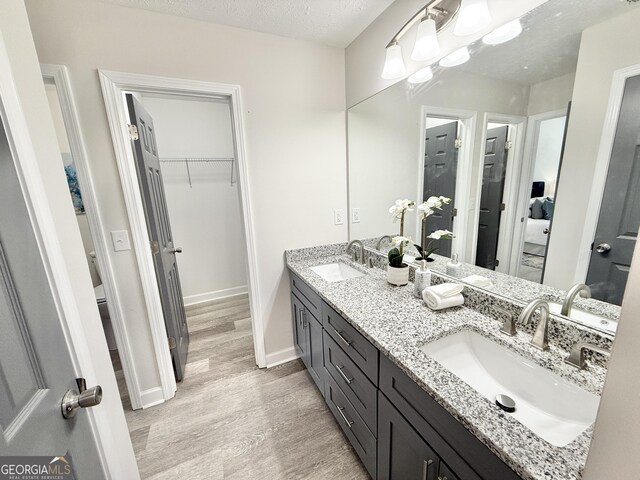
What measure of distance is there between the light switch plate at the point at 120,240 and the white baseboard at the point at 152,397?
101cm

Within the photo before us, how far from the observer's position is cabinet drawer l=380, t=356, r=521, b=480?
0.64 m

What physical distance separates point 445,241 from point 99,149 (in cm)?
203

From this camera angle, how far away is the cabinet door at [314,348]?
1649mm

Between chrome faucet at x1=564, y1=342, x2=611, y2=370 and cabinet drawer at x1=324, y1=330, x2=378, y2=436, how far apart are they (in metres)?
0.67

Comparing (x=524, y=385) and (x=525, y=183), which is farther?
(x=525, y=183)

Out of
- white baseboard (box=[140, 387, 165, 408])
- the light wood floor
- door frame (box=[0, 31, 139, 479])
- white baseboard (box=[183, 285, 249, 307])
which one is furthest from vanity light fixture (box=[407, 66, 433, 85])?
white baseboard (box=[183, 285, 249, 307])

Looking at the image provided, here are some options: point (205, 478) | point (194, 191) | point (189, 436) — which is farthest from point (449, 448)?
point (194, 191)

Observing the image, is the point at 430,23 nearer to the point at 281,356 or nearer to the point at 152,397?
the point at 281,356

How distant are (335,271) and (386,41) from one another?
157cm

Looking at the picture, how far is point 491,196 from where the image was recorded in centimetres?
126

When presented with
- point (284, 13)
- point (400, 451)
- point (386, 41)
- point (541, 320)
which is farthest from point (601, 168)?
point (284, 13)

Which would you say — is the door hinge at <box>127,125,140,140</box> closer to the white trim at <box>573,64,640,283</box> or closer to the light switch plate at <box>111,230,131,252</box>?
the light switch plate at <box>111,230,131,252</box>

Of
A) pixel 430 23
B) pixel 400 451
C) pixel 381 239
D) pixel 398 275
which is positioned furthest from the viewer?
pixel 381 239

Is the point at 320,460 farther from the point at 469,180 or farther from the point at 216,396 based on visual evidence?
the point at 469,180
